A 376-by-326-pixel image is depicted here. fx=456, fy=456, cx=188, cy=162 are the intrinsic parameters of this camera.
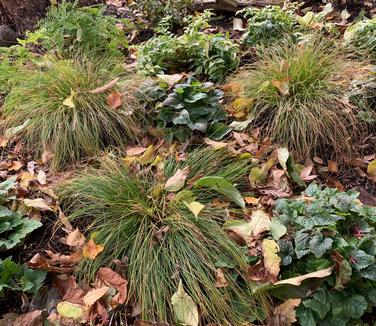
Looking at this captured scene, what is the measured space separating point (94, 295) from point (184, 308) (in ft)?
1.33

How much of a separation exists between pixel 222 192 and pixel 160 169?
1.23ft

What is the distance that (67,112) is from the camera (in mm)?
2916

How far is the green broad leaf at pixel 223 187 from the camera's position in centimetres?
232

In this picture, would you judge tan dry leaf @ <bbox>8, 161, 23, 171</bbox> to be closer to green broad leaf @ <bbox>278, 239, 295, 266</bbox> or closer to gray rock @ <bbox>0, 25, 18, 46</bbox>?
gray rock @ <bbox>0, 25, 18, 46</bbox>

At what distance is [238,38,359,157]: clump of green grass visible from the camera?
2717mm

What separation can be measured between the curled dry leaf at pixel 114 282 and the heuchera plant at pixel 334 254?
2.37 ft

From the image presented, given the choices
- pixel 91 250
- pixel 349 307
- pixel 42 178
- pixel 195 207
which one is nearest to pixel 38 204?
pixel 42 178

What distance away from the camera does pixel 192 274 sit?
206 centimetres

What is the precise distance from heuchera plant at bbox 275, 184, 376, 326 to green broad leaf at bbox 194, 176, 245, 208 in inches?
11.4

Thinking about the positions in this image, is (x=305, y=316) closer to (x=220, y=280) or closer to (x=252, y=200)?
(x=220, y=280)

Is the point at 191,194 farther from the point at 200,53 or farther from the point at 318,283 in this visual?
the point at 200,53

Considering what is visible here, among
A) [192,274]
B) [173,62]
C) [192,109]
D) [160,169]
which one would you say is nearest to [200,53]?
[173,62]

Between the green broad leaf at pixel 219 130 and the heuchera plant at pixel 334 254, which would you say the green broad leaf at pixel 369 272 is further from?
the green broad leaf at pixel 219 130

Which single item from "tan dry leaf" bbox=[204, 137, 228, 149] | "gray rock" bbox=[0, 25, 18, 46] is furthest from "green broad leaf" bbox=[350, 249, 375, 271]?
"gray rock" bbox=[0, 25, 18, 46]
